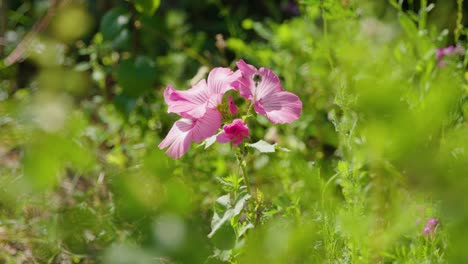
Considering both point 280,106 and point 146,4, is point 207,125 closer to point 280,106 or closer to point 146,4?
point 280,106

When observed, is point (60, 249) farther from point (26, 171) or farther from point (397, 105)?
point (397, 105)

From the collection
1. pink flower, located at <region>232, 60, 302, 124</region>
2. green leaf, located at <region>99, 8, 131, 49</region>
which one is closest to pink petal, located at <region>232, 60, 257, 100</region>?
pink flower, located at <region>232, 60, 302, 124</region>

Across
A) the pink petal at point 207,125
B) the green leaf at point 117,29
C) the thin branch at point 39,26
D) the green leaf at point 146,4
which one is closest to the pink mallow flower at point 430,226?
the pink petal at point 207,125

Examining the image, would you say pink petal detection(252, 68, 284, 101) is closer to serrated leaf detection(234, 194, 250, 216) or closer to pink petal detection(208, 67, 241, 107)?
pink petal detection(208, 67, 241, 107)

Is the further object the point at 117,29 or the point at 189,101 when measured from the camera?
the point at 117,29

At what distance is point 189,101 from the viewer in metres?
1.02

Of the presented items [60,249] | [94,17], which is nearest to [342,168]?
[60,249]

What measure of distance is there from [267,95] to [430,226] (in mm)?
457

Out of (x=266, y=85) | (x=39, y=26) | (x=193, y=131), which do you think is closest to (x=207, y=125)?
(x=193, y=131)

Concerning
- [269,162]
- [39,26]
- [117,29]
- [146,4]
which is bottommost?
[269,162]

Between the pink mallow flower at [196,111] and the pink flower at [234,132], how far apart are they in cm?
3

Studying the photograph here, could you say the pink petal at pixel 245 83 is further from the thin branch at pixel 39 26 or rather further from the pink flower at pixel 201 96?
the thin branch at pixel 39 26

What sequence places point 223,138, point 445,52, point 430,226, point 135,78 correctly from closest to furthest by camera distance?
1. point 223,138
2. point 430,226
3. point 445,52
4. point 135,78

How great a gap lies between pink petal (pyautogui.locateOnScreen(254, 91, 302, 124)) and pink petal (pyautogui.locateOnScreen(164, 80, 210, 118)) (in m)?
0.09
